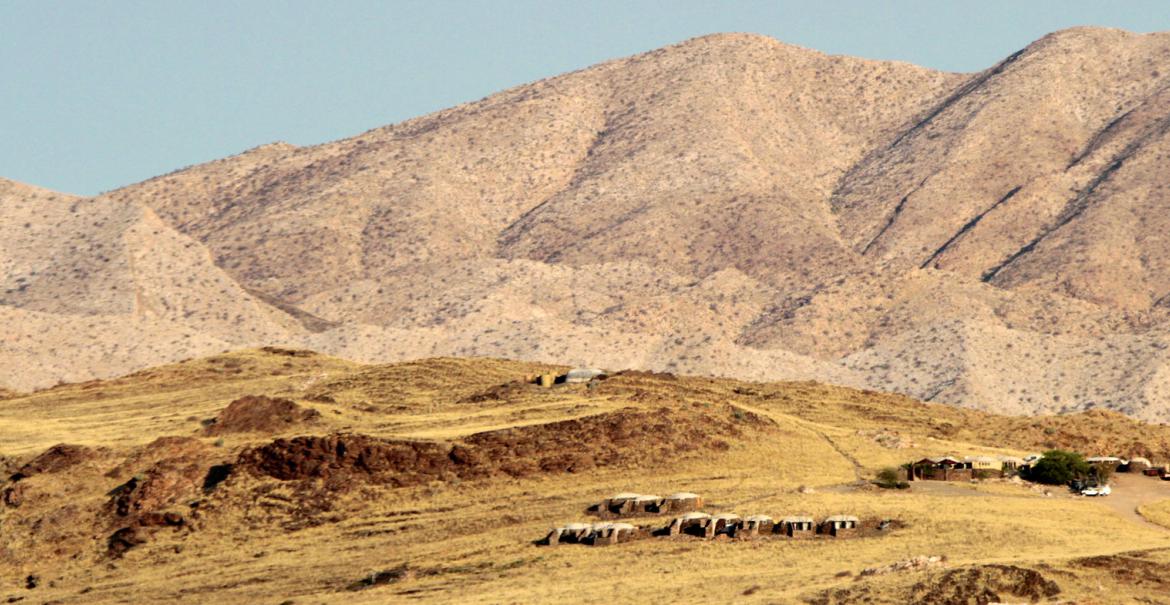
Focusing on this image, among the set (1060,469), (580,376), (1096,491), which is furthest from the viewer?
(580,376)

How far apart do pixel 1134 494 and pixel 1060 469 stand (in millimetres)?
4335

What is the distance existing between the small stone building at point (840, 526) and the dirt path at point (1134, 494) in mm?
12214

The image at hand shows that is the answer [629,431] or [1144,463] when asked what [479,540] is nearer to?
[629,431]

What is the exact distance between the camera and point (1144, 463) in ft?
320

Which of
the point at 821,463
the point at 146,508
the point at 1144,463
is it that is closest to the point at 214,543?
the point at 146,508

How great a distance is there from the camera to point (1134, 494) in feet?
290

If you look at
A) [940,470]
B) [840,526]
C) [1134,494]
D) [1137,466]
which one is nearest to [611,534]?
[840,526]

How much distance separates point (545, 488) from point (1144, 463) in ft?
100.0

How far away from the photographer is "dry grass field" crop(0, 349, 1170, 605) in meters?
68.0

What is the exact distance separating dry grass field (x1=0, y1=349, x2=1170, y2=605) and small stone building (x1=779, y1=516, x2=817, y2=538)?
1.12 m

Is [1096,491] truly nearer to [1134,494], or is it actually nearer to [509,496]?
[1134,494]

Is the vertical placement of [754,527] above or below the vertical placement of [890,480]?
below

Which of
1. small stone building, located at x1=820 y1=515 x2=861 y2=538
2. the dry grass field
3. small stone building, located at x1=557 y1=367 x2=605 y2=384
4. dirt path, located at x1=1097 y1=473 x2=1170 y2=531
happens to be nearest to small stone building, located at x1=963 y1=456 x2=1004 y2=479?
the dry grass field

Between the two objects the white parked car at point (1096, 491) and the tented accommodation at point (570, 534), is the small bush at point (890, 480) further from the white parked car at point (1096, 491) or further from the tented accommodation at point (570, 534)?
the tented accommodation at point (570, 534)
